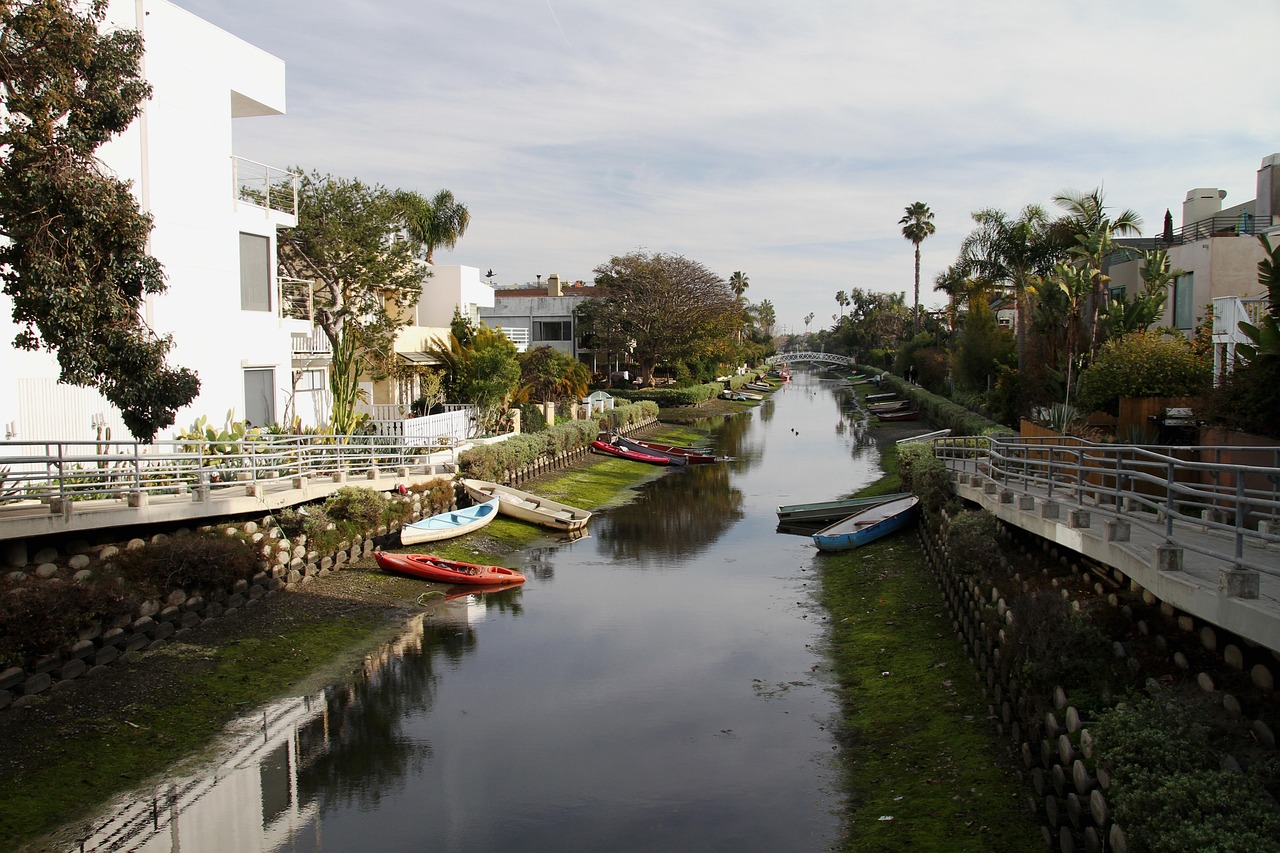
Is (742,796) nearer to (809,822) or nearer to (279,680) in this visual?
(809,822)

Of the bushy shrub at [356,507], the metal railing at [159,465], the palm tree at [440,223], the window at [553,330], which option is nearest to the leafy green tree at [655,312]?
the window at [553,330]

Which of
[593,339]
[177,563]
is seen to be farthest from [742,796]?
[593,339]

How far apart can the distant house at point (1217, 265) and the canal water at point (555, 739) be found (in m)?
16.0

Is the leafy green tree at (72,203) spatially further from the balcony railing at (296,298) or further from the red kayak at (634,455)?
the red kayak at (634,455)

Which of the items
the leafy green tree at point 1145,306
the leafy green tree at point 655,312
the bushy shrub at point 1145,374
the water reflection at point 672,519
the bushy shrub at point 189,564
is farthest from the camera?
the leafy green tree at point 655,312

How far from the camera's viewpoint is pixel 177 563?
1795 centimetres

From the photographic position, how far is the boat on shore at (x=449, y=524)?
25906mm

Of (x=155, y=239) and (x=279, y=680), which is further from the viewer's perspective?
(x=155, y=239)

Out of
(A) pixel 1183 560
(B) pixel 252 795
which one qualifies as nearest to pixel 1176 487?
(A) pixel 1183 560

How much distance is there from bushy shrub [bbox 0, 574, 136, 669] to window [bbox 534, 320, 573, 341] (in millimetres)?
69573

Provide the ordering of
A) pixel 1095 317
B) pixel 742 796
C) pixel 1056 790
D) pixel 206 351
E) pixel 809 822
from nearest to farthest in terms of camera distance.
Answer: pixel 1056 790, pixel 809 822, pixel 742 796, pixel 206 351, pixel 1095 317

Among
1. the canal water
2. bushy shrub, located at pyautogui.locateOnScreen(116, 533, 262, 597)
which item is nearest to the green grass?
the canal water

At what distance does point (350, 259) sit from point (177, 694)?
89.0 feet

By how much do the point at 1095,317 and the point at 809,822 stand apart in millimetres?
27366
